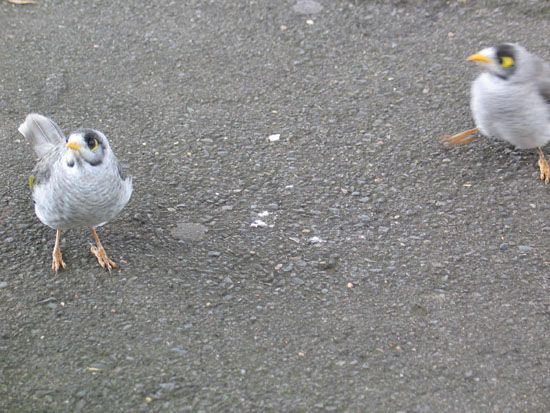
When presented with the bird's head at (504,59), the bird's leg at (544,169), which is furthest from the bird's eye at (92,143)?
the bird's leg at (544,169)

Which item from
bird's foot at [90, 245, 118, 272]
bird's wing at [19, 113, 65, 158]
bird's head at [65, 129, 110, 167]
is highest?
bird's head at [65, 129, 110, 167]

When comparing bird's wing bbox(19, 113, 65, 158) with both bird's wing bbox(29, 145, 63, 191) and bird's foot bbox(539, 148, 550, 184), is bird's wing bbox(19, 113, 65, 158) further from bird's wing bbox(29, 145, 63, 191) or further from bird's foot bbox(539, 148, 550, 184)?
bird's foot bbox(539, 148, 550, 184)

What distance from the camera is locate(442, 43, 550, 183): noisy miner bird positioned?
17.4 feet

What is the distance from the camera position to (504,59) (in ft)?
17.5

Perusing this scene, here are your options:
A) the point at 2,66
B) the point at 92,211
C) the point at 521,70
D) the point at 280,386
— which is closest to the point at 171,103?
the point at 2,66

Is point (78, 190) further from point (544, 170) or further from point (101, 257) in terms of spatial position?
point (544, 170)

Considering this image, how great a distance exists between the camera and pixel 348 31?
23.4 ft

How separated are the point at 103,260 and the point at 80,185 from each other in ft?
1.88

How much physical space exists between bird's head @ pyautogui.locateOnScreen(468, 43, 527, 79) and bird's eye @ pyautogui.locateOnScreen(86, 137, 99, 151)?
2527 millimetres

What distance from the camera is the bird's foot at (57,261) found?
Result: 4.75m

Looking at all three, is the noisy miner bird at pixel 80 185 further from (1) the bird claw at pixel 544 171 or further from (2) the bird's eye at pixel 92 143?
(1) the bird claw at pixel 544 171

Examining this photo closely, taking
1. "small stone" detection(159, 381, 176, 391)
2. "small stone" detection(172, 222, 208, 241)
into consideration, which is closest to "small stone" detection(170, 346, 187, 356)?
"small stone" detection(159, 381, 176, 391)

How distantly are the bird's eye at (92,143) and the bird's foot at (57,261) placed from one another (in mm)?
773

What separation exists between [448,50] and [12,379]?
4.45 metres
